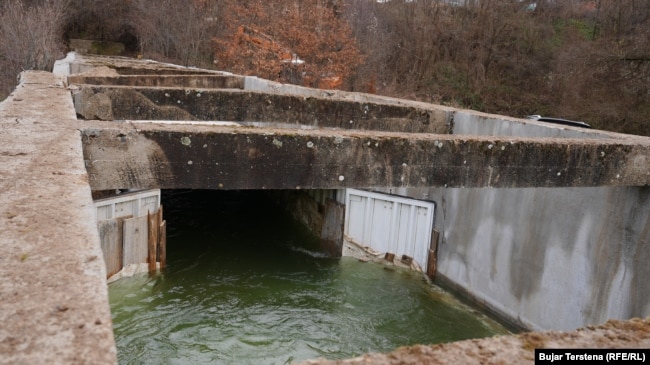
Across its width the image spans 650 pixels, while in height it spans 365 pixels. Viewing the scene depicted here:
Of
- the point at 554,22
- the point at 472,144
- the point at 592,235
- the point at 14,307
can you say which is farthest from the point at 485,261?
the point at 554,22

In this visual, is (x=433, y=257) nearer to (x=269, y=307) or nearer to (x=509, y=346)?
(x=269, y=307)

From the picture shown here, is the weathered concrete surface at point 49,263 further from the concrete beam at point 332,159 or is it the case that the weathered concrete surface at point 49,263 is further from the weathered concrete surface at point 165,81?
the weathered concrete surface at point 165,81

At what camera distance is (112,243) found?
343 inches

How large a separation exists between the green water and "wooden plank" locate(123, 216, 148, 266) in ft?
1.18

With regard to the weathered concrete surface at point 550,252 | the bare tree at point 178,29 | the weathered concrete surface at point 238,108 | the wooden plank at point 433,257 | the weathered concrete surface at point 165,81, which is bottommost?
→ the wooden plank at point 433,257

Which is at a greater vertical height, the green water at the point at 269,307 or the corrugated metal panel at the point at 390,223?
the corrugated metal panel at the point at 390,223

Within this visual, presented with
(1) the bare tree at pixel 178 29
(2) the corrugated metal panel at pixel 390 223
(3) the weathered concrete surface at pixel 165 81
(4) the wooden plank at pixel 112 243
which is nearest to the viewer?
(4) the wooden plank at pixel 112 243

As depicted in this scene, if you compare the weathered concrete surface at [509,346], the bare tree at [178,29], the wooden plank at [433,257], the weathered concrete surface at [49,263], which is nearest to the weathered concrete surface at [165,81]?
the wooden plank at [433,257]

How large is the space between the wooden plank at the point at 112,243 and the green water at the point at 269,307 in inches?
12.7

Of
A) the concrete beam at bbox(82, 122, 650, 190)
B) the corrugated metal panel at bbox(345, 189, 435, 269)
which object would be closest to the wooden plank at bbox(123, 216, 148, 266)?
the corrugated metal panel at bbox(345, 189, 435, 269)

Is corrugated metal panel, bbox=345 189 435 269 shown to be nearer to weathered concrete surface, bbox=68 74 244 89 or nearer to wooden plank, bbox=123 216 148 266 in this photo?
wooden plank, bbox=123 216 148 266

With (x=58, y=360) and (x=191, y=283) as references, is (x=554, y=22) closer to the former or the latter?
(x=191, y=283)

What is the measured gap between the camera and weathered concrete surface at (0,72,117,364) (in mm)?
1359

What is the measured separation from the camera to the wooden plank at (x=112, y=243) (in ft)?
27.9
